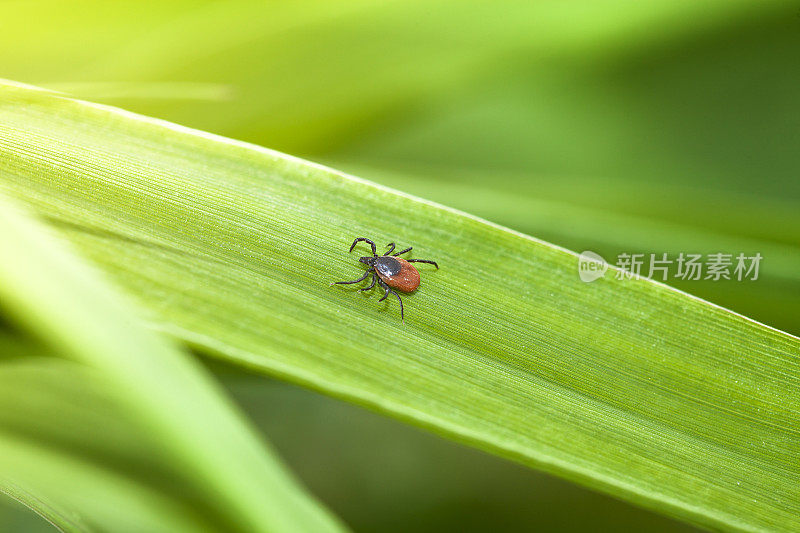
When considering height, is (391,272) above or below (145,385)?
above

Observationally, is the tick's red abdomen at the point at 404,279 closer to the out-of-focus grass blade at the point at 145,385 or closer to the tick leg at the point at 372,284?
the tick leg at the point at 372,284

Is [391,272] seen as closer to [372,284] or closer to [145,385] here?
[372,284]

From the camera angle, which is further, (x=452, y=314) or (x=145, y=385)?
(x=452, y=314)

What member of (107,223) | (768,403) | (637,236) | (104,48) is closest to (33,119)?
(107,223)

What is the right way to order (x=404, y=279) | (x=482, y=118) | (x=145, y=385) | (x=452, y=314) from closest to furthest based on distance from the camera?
(x=145, y=385)
(x=452, y=314)
(x=404, y=279)
(x=482, y=118)

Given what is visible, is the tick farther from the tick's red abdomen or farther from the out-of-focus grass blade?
the out-of-focus grass blade

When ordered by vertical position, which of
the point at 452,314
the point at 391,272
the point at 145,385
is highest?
the point at 391,272

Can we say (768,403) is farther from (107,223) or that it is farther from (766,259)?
(107,223)

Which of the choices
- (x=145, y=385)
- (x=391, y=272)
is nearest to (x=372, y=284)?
(x=391, y=272)
